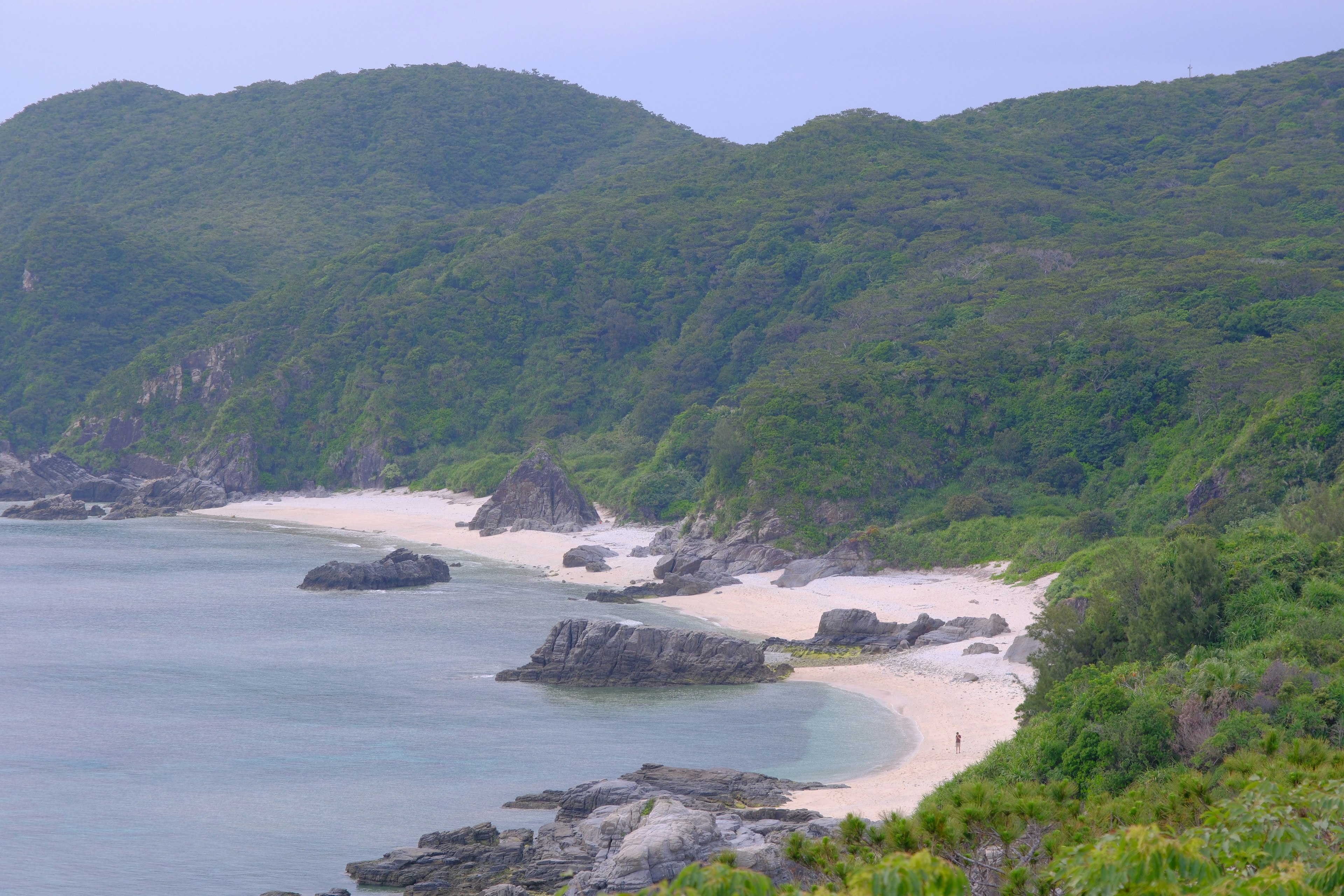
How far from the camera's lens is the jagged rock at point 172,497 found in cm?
7662

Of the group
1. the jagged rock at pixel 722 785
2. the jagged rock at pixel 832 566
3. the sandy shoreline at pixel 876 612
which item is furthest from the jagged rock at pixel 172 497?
the jagged rock at pixel 722 785

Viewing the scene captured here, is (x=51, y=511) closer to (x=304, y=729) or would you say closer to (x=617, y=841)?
(x=304, y=729)

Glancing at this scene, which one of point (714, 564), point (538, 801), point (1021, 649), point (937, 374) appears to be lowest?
point (538, 801)

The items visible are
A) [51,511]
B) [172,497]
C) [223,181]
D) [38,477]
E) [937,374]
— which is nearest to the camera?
[937,374]

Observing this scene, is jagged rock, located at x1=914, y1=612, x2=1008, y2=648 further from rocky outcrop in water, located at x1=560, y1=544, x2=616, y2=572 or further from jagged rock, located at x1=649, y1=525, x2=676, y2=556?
rocky outcrop in water, located at x1=560, y1=544, x2=616, y2=572

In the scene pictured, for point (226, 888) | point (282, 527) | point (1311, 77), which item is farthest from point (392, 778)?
point (1311, 77)

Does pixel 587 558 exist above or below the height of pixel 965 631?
above

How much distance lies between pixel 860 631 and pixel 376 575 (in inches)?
864

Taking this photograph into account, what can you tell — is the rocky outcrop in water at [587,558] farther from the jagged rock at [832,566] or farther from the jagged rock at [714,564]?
the jagged rock at [832,566]

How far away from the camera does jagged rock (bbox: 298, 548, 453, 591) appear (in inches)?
1934

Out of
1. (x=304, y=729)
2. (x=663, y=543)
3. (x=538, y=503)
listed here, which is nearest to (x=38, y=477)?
(x=538, y=503)

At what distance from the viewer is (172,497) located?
3123 inches

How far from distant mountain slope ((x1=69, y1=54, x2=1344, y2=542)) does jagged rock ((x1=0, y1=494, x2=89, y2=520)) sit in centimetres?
1151

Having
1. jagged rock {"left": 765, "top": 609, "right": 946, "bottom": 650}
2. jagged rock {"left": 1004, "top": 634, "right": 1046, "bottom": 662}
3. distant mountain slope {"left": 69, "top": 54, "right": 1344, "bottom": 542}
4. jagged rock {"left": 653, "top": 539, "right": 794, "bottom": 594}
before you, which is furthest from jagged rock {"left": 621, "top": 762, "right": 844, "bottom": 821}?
distant mountain slope {"left": 69, "top": 54, "right": 1344, "bottom": 542}
